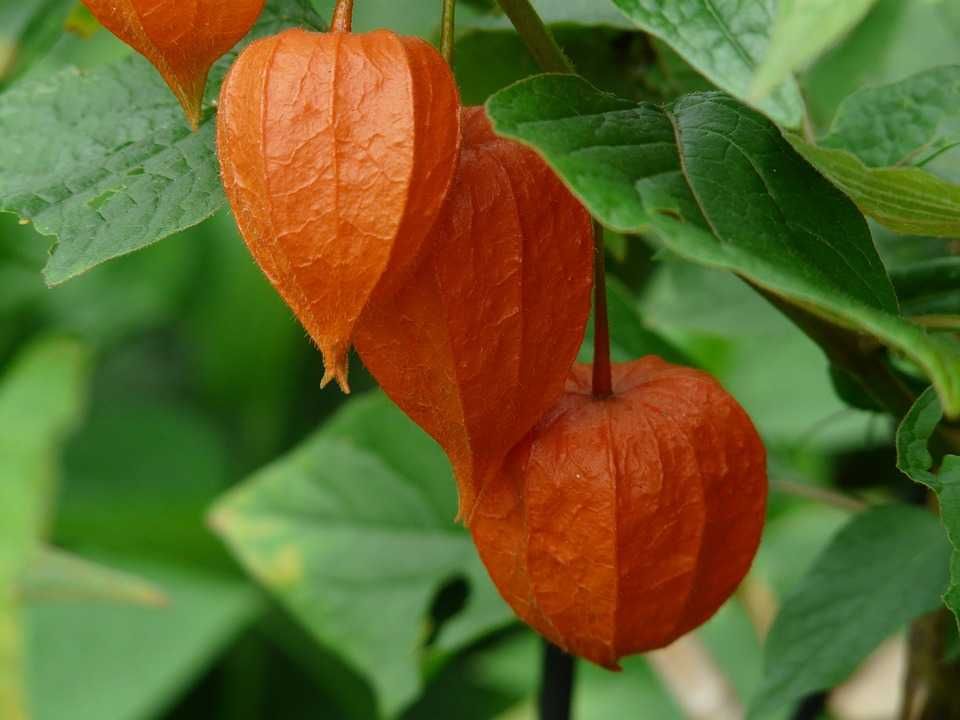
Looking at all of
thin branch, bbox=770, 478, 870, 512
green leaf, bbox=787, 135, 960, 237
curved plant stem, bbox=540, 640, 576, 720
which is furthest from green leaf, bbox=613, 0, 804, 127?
thin branch, bbox=770, 478, 870, 512

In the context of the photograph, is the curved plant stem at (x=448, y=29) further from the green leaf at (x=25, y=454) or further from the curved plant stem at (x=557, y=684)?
the green leaf at (x=25, y=454)

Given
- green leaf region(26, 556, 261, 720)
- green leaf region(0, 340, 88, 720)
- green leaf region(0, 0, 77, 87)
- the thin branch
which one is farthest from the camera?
green leaf region(26, 556, 261, 720)

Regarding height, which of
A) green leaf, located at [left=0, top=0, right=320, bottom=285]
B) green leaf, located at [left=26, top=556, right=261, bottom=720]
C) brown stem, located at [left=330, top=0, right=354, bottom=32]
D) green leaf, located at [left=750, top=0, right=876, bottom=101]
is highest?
brown stem, located at [left=330, top=0, right=354, bottom=32]

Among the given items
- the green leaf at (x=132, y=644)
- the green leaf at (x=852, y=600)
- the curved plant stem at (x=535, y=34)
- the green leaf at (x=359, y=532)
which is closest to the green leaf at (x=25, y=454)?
the green leaf at (x=132, y=644)

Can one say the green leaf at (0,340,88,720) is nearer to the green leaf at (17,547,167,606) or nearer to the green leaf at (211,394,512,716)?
the green leaf at (17,547,167,606)

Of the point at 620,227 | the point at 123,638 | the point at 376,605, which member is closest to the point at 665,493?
the point at 620,227

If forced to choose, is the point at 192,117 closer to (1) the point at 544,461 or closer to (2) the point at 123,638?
(1) the point at 544,461

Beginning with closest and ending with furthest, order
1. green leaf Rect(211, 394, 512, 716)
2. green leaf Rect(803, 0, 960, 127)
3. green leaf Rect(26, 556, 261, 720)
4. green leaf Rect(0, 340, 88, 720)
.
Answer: green leaf Rect(211, 394, 512, 716) < green leaf Rect(803, 0, 960, 127) < green leaf Rect(0, 340, 88, 720) < green leaf Rect(26, 556, 261, 720)

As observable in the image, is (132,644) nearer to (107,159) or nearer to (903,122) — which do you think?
(107,159)
